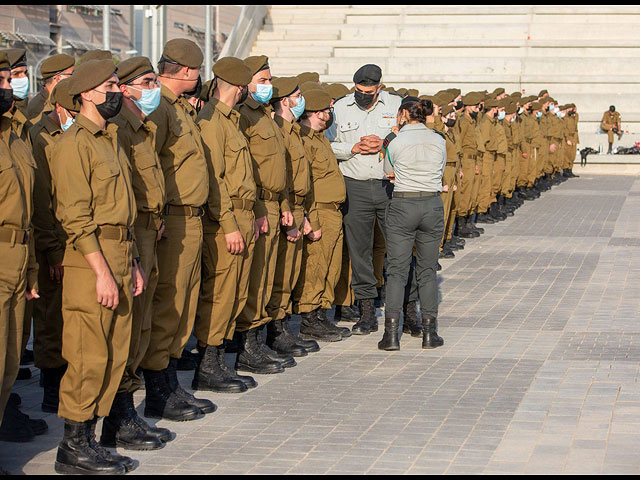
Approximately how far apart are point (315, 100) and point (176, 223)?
274cm

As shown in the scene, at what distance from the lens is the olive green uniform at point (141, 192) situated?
649cm

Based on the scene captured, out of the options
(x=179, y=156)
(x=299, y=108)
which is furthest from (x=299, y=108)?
(x=179, y=156)

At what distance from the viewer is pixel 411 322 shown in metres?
9.88

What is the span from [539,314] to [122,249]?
5.71 metres

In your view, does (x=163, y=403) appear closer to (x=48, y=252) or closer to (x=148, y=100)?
(x=48, y=252)

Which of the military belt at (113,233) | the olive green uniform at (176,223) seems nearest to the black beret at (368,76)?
the olive green uniform at (176,223)

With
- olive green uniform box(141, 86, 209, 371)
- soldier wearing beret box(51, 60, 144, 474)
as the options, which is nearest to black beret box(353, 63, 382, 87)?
olive green uniform box(141, 86, 209, 371)

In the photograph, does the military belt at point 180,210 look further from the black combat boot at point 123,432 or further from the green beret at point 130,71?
the black combat boot at point 123,432

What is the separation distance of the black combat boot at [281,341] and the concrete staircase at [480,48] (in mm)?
26495

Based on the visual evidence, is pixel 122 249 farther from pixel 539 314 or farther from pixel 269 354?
pixel 539 314

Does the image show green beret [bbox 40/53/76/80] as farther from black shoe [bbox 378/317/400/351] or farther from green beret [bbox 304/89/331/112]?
black shoe [bbox 378/317/400/351]

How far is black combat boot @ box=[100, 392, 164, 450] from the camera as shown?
249 inches

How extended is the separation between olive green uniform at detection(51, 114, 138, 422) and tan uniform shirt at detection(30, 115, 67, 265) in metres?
0.89

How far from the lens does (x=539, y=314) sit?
10.8 m
